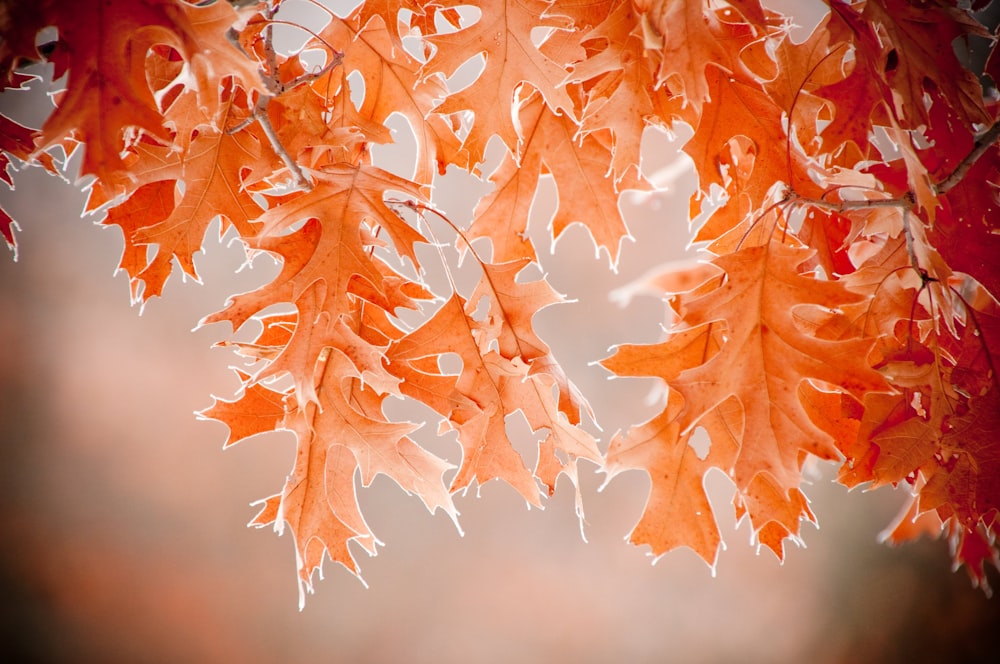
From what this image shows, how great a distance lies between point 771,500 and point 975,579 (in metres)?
0.34

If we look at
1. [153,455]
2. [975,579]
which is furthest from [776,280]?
[153,455]

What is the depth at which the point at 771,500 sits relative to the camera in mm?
528

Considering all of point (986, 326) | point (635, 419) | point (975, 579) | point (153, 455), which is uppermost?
point (986, 326)

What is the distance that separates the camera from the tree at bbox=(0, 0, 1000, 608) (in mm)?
485

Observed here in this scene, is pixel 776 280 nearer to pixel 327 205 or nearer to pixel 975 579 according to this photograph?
pixel 327 205

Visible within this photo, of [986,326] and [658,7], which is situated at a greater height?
[658,7]

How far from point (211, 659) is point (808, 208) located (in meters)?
2.35

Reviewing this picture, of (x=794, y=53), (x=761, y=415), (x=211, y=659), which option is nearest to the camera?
(x=761, y=415)

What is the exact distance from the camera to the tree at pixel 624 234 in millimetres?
485

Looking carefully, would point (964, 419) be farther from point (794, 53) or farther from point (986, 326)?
point (794, 53)

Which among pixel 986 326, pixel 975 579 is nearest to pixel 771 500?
pixel 986 326

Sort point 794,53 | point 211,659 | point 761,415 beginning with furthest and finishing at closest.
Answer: point 211,659 → point 794,53 → point 761,415

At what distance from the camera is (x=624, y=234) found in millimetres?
617

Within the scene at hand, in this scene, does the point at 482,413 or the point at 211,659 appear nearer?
the point at 482,413
